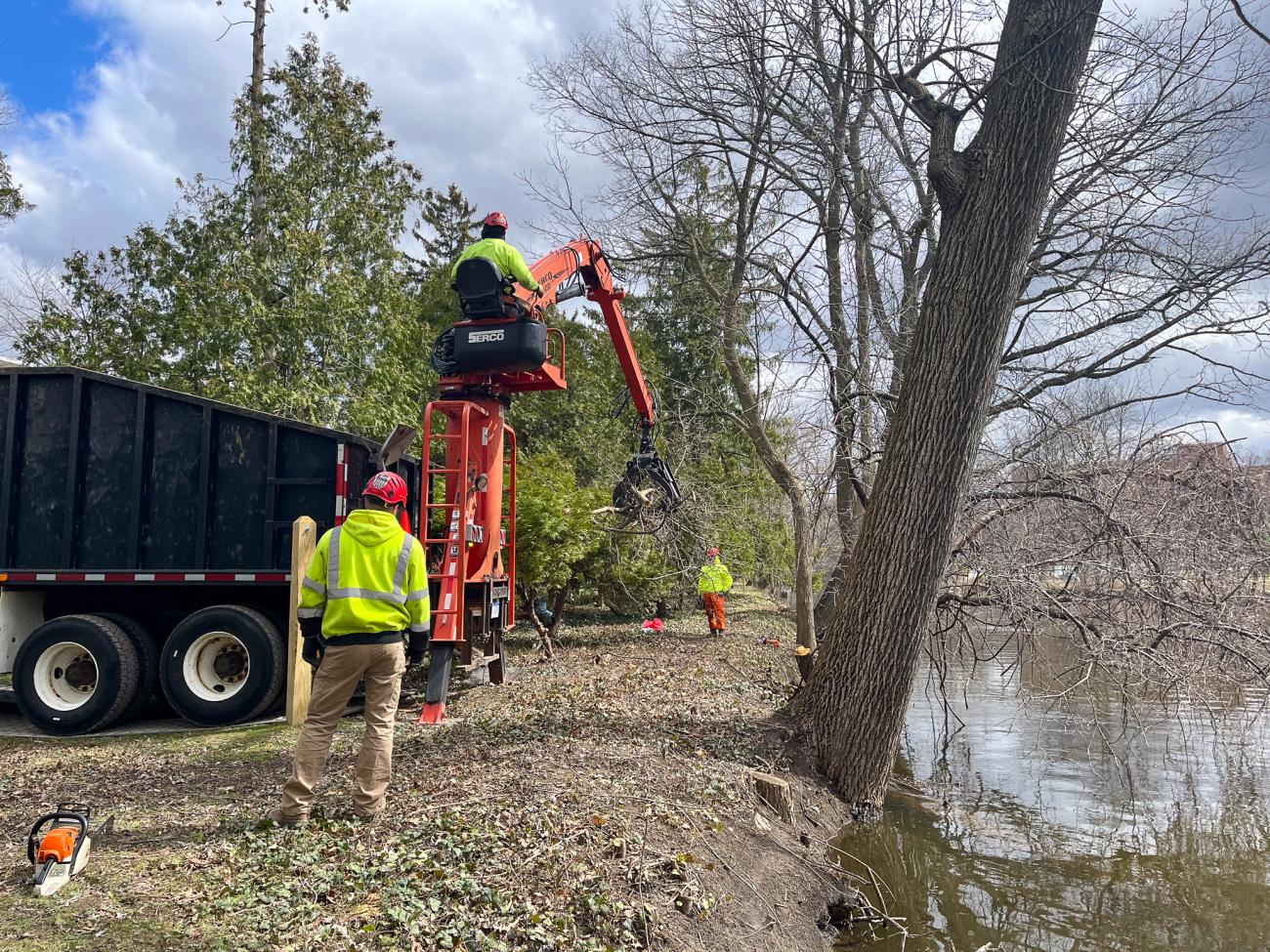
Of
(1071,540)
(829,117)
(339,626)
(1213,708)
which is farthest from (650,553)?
(339,626)

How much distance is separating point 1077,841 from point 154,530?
830cm

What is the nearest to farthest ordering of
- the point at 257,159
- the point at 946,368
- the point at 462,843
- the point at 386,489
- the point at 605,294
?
the point at 462,843 → the point at 386,489 → the point at 946,368 → the point at 605,294 → the point at 257,159

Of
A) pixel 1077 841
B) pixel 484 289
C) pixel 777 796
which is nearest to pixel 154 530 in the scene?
pixel 484 289

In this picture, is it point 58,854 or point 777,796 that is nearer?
point 58,854

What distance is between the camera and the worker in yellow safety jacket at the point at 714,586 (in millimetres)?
14473

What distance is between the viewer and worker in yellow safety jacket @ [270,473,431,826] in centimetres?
457

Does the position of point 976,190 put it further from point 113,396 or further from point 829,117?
point 113,396

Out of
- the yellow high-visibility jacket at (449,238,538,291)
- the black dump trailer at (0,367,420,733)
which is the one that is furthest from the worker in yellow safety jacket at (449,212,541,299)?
the black dump trailer at (0,367,420,733)

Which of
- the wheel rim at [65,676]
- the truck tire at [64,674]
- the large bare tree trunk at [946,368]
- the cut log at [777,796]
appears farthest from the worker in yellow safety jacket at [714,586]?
the wheel rim at [65,676]

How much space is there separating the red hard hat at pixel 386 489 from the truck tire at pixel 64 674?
420 cm

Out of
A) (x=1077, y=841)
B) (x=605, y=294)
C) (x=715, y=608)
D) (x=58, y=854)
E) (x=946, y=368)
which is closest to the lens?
(x=58, y=854)

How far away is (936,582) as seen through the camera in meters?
6.19

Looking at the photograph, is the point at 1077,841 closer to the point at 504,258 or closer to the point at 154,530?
the point at 504,258

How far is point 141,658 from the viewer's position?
25.1ft
